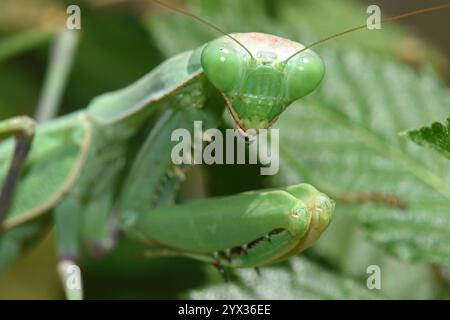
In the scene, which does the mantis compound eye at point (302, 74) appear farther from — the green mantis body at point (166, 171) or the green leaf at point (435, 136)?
the green leaf at point (435, 136)

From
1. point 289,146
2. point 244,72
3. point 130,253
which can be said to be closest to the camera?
point 244,72

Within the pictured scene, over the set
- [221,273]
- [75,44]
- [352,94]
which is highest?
[75,44]

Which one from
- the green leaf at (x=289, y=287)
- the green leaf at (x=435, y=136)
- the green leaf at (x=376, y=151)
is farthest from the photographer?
the green leaf at (x=376, y=151)

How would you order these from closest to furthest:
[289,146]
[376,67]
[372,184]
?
[372,184]
[289,146]
[376,67]

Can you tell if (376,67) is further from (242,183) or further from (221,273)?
(221,273)

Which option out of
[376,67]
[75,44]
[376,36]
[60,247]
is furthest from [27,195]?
[376,36]

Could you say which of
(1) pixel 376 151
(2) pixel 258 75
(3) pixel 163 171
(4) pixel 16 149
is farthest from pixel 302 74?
(4) pixel 16 149

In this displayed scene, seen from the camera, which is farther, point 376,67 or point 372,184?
point 376,67

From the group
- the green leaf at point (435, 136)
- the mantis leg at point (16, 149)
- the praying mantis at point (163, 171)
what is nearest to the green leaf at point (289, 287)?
the praying mantis at point (163, 171)
